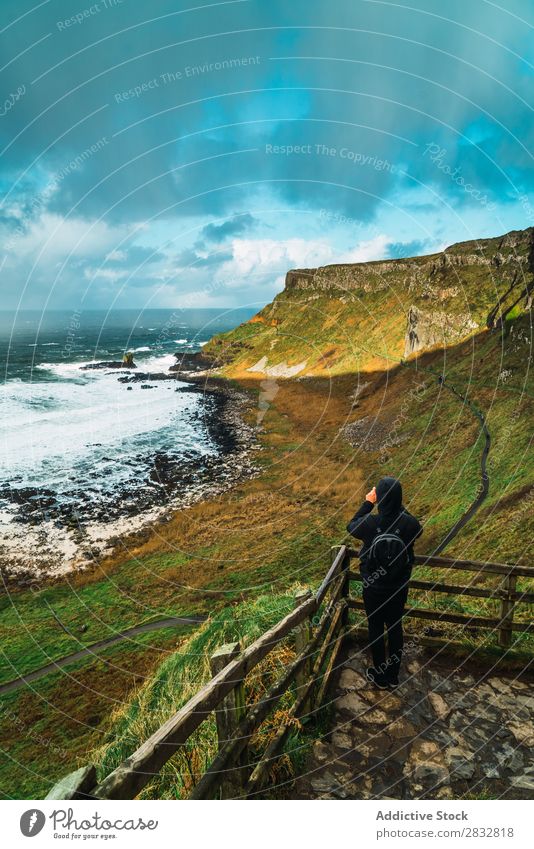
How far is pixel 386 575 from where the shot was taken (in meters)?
5.59

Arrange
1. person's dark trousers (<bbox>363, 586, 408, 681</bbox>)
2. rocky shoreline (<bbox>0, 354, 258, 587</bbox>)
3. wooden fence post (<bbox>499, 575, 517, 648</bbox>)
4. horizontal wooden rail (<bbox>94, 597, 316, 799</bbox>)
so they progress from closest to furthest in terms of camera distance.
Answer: horizontal wooden rail (<bbox>94, 597, 316, 799</bbox>) < person's dark trousers (<bbox>363, 586, 408, 681</bbox>) < wooden fence post (<bbox>499, 575, 517, 648</bbox>) < rocky shoreline (<bbox>0, 354, 258, 587</bbox>)

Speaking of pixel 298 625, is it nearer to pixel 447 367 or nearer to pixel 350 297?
pixel 447 367

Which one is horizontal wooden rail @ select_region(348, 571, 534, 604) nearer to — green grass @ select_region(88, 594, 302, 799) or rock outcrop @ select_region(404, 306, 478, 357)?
green grass @ select_region(88, 594, 302, 799)

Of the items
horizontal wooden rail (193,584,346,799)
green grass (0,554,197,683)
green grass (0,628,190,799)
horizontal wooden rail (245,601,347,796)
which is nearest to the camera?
horizontal wooden rail (193,584,346,799)

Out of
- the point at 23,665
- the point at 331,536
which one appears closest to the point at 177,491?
the point at 331,536

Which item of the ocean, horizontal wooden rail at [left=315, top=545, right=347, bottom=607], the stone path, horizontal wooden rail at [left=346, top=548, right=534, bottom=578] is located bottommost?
the ocean

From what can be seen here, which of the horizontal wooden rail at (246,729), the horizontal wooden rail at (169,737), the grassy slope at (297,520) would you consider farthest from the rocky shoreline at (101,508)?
the horizontal wooden rail at (169,737)

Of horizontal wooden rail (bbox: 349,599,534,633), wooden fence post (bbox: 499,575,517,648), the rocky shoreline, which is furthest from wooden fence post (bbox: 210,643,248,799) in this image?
the rocky shoreline

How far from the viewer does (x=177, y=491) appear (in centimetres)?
2827

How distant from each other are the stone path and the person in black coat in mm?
369

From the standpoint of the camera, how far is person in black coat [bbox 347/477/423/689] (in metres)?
5.58

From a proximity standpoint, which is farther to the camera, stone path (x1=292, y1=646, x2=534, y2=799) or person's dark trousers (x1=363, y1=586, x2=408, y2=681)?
person's dark trousers (x1=363, y1=586, x2=408, y2=681)

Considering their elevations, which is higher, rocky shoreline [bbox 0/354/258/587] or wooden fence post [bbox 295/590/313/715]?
wooden fence post [bbox 295/590/313/715]

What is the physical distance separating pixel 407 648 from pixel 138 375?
233ft
